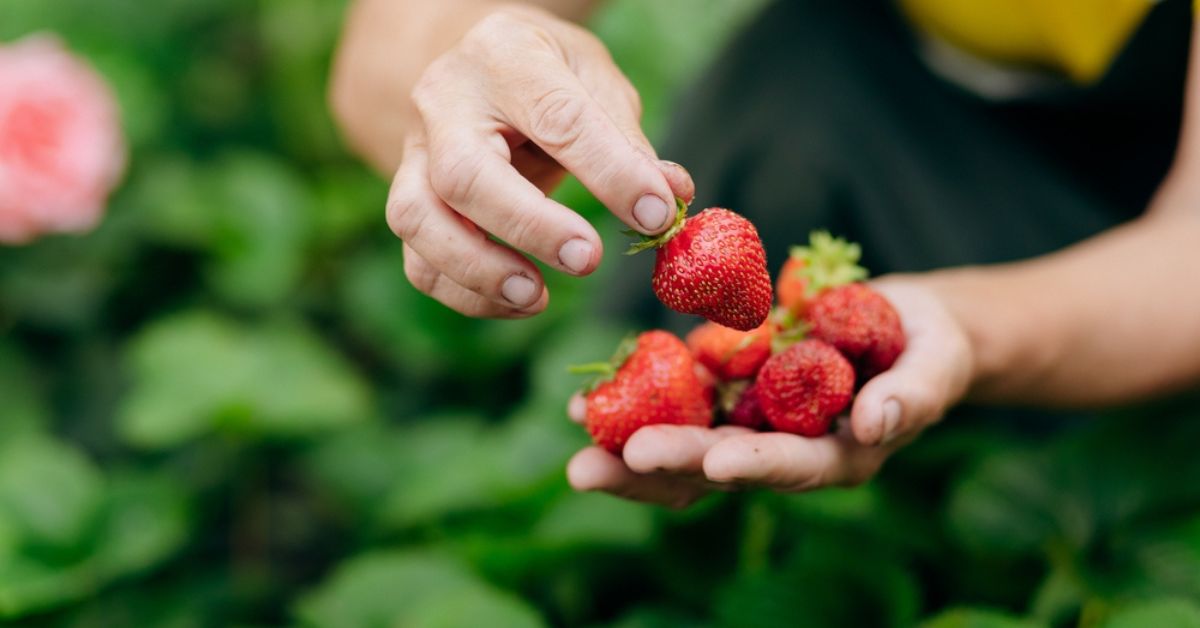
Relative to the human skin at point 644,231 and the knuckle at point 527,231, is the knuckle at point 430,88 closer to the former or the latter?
the human skin at point 644,231

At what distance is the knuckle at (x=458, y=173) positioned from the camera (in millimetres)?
583

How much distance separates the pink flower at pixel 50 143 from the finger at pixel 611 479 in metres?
0.90

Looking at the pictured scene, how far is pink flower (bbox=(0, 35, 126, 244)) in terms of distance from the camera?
1.22 meters

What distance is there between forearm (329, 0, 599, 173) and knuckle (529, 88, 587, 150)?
1.02 ft

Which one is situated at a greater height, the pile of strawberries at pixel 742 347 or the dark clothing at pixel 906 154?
the dark clothing at pixel 906 154

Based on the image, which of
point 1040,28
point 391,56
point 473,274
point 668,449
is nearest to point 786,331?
point 668,449

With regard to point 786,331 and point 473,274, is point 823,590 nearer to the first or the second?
point 786,331

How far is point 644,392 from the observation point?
0.69 metres

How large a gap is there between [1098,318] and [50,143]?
4.06 ft

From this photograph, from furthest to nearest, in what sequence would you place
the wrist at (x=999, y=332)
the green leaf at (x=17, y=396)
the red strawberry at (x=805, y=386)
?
the green leaf at (x=17, y=396) < the wrist at (x=999, y=332) < the red strawberry at (x=805, y=386)

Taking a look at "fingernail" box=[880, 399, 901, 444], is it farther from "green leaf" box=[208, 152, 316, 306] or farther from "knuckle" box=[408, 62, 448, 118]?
"green leaf" box=[208, 152, 316, 306]

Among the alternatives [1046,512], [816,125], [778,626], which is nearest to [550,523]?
[778,626]

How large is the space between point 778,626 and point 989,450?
305 millimetres

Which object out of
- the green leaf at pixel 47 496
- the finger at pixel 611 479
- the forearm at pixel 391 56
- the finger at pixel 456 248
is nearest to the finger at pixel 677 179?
the finger at pixel 456 248
